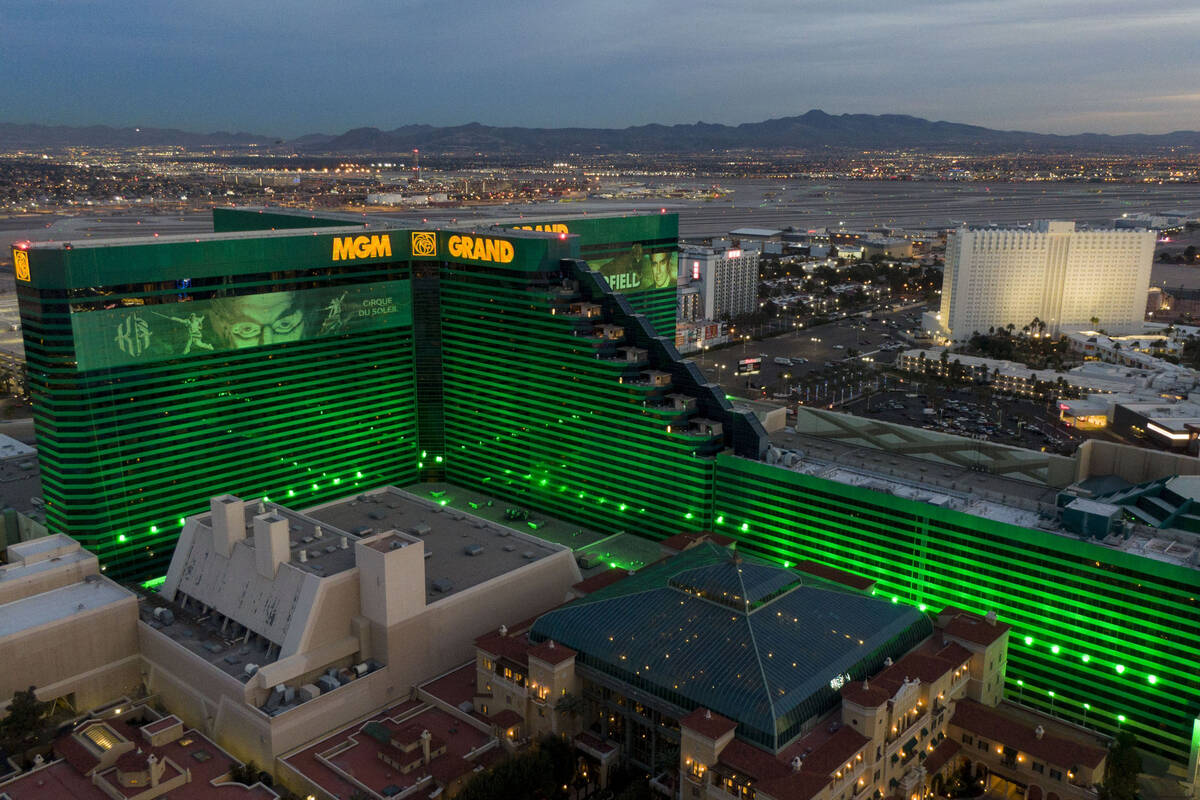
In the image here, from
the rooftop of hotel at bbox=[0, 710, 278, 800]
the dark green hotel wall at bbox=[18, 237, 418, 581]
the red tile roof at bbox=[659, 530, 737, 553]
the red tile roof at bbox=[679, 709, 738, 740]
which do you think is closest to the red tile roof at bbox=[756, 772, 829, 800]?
the red tile roof at bbox=[679, 709, 738, 740]

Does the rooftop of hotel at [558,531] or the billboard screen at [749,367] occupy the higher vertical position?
the rooftop of hotel at [558,531]

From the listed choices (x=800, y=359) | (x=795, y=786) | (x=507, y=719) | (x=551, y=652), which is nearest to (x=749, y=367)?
(x=800, y=359)

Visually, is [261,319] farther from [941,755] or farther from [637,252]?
[941,755]

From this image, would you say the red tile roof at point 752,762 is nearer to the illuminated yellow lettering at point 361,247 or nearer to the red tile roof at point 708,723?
the red tile roof at point 708,723

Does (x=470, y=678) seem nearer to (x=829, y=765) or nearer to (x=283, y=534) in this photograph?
(x=283, y=534)

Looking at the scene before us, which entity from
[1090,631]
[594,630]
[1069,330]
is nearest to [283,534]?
[594,630]

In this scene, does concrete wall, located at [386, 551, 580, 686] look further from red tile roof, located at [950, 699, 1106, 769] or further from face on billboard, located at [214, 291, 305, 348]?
face on billboard, located at [214, 291, 305, 348]

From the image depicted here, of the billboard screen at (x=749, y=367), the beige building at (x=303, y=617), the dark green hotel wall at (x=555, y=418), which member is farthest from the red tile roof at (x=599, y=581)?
the billboard screen at (x=749, y=367)
